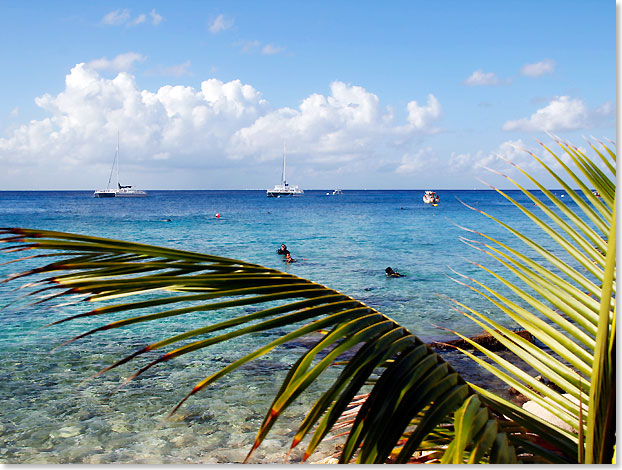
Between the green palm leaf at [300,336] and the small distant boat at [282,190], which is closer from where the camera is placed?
the green palm leaf at [300,336]

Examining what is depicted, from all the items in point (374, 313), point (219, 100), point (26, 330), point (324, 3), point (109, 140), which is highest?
Result: point (324, 3)

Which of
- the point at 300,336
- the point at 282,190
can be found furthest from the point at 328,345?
the point at 282,190

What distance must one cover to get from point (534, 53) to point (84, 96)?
397cm

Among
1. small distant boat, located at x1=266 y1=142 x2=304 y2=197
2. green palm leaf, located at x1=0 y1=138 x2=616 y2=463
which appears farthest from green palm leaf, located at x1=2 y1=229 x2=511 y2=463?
small distant boat, located at x1=266 y1=142 x2=304 y2=197

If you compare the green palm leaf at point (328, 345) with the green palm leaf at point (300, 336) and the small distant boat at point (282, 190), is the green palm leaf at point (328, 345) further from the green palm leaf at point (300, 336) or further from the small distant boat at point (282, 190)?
the small distant boat at point (282, 190)

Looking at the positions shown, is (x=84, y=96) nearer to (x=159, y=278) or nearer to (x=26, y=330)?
(x=159, y=278)

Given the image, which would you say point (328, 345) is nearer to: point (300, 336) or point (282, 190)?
point (300, 336)

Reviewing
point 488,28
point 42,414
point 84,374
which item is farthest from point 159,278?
point 84,374

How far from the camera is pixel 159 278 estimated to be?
45.9 inches

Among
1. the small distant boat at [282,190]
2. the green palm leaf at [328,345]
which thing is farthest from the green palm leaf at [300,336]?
the small distant boat at [282,190]

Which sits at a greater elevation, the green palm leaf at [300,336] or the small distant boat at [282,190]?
the small distant boat at [282,190]

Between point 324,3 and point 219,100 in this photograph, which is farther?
point 219,100

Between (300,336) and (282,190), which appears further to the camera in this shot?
(282,190)

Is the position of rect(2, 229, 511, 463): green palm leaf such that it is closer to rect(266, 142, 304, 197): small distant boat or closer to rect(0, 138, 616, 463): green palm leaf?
rect(0, 138, 616, 463): green palm leaf
